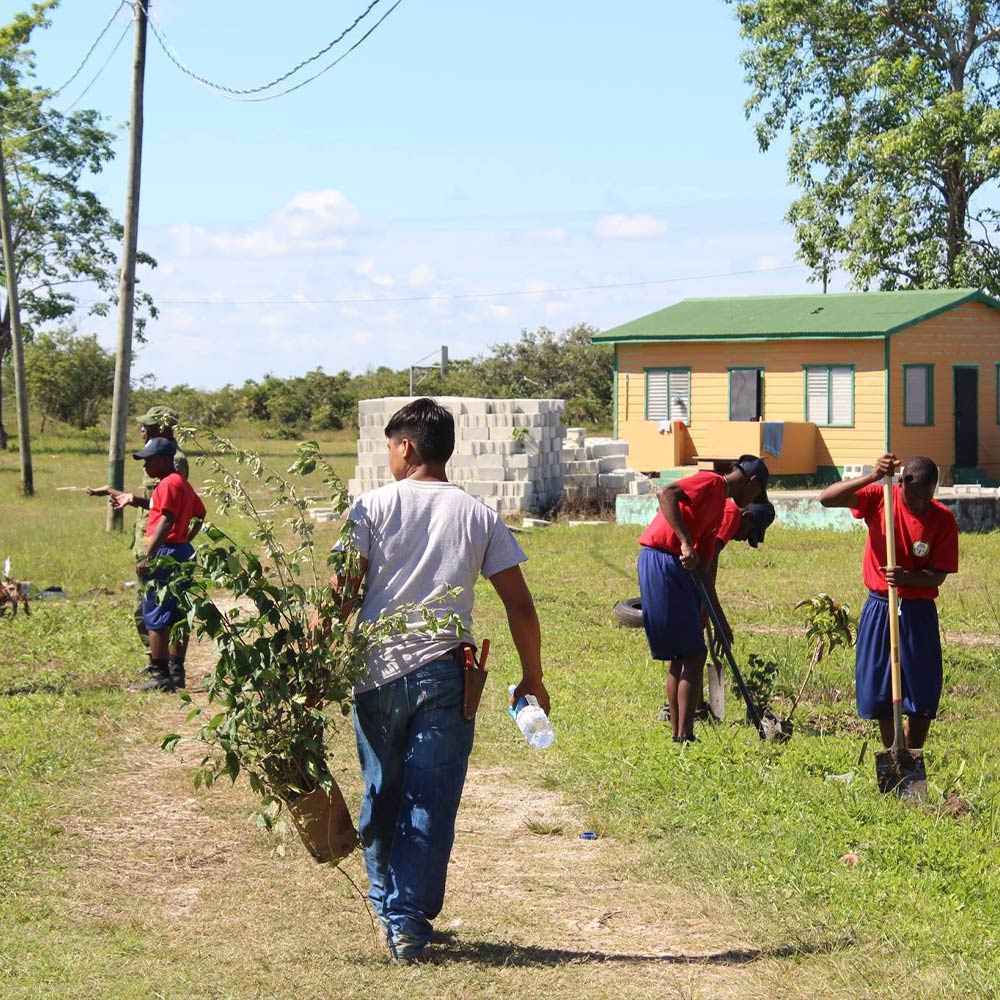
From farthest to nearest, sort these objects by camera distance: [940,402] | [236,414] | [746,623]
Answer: [236,414] → [940,402] → [746,623]

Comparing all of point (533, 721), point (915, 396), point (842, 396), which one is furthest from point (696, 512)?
point (915, 396)

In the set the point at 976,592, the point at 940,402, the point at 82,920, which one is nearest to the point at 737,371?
the point at 940,402

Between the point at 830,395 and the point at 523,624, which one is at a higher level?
the point at 830,395

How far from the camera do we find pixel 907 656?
7.06m

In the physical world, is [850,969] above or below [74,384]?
below

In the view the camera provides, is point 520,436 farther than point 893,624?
Yes

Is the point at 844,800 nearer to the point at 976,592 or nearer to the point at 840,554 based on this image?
the point at 976,592

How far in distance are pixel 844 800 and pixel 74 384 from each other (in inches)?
1874

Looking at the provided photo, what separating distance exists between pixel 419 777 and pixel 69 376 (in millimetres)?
Answer: 48498

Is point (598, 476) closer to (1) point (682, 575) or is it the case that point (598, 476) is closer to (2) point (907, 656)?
(1) point (682, 575)

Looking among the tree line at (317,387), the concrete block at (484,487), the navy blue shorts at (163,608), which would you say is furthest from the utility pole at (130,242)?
the tree line at (317,387)

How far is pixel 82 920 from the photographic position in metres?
5.52

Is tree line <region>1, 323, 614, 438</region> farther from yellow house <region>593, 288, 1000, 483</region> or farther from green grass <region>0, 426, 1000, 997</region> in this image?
green grass <region>0, 426, 1000, 997</region>

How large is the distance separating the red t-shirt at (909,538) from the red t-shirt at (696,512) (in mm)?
961
